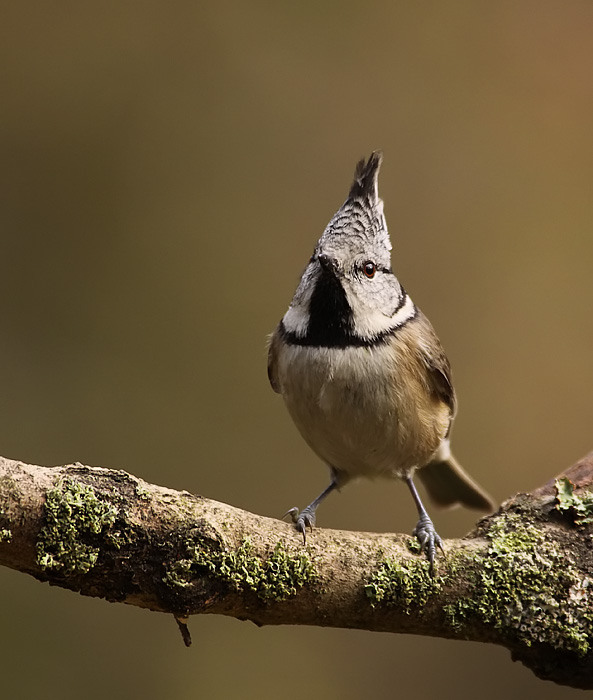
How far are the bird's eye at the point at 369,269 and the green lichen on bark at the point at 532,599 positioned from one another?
908 millimetres

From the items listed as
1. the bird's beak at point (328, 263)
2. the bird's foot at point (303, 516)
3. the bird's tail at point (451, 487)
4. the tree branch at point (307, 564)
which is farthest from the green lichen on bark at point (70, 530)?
the bird's tail at point (451, 487)

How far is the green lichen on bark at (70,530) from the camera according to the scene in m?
1.50

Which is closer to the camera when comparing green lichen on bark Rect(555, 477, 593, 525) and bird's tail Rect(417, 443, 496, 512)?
green lichen on bark Rect(555, 477, 593, 525)

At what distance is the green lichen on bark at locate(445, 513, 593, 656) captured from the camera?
1829 millimetres

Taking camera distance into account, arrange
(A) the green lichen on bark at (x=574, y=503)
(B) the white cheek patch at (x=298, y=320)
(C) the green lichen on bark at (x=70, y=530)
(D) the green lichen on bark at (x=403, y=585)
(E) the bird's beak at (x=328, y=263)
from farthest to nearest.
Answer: (B) the white cheek patch at (x=298, y=320) < (E) the bird's beak at (x=328, y=263) < (A) the green lichen on bark at (x=574, y=503) < (D) the green lichen on bark at (x=403, y=585) < (C) the green lichen on bark at (x=70, y=530)

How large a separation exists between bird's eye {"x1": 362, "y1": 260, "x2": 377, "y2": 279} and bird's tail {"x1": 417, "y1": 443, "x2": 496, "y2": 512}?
831mm

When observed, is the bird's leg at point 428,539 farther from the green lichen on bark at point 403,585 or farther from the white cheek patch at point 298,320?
the white cheek patch at point 298,320

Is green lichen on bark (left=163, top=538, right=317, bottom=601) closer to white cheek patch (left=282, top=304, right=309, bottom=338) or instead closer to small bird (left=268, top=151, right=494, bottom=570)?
small bird (left=268, top=151, right=494, bottom=570)

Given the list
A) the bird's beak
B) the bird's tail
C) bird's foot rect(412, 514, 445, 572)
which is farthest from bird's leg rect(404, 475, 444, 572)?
the bird's tail

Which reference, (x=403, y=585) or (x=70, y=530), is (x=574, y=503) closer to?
(x=403, y=585)

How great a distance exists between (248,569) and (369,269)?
106cm

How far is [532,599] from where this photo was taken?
1846mm

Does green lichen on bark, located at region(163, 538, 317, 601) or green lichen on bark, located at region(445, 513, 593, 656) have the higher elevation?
green lichen on bark, located at region(445, 513, 593, 656)

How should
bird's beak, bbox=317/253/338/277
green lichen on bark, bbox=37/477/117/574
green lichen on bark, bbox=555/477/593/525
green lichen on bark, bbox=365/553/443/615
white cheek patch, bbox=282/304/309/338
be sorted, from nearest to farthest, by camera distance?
green lichen on bark, bbox=37/477/117/574, green lichen on bark, bbox=365/553/443/615, green lichen on bark, bbox=555/477/593/525, bird's beak, bbox=317/253/338/277, white cheek patch, bbox=282/304/309/338
